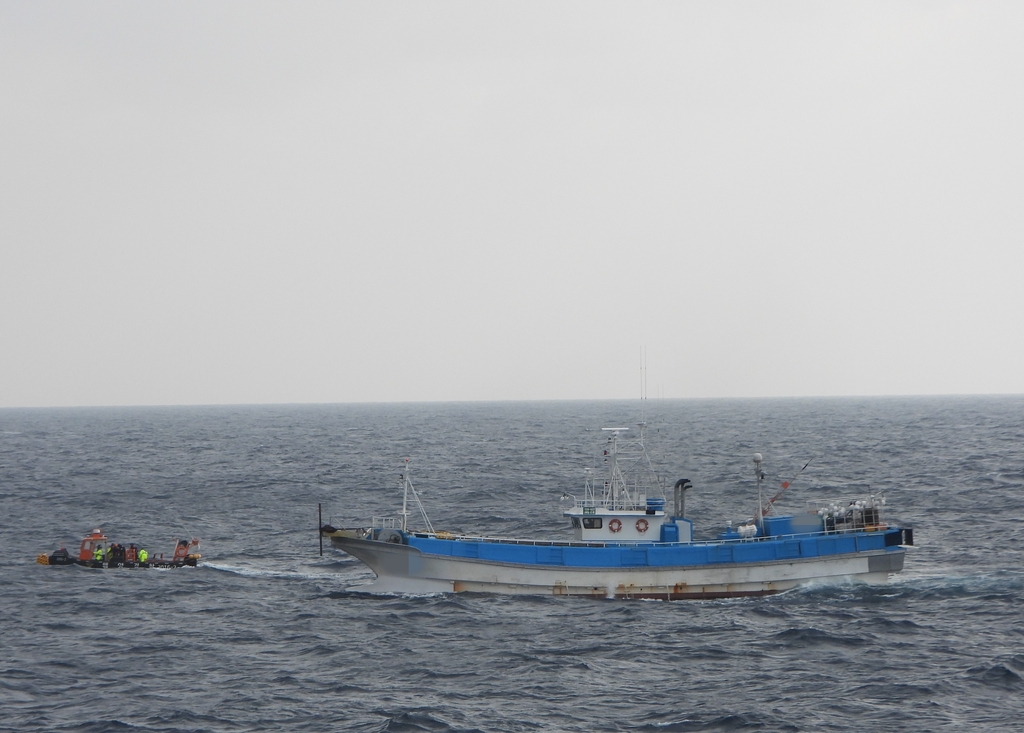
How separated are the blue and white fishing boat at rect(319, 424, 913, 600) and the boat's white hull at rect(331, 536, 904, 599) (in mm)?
46

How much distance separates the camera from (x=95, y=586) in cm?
4772

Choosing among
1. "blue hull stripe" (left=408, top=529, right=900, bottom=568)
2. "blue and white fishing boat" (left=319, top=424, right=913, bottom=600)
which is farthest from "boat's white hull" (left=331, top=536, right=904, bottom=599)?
"blue hull stripe" (left=408, top=529, right=900, bottom=568)

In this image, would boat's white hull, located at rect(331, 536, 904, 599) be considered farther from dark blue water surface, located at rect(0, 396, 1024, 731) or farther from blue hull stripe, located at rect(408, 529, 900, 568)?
dark blue water surface, located at rect(0, 396, 1024, 731)

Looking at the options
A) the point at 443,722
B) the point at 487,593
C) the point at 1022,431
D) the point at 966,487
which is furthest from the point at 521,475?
the point at 1022,431

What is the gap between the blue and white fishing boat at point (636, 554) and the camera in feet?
142

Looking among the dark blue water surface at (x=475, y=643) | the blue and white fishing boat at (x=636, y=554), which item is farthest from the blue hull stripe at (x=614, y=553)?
the dark blue water surface at (x=475, y=643)

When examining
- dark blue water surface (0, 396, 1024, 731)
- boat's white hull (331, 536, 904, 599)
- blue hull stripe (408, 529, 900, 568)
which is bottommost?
dark blue water surface (0, 396, 1024, 731)

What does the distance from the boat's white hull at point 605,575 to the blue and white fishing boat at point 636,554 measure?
0.05 meters

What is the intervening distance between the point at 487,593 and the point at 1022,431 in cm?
15307

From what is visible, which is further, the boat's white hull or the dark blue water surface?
the boat's white hull

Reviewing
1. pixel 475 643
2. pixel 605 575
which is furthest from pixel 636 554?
pixel 475 643

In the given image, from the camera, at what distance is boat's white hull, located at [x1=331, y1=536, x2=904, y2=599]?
43375 mm

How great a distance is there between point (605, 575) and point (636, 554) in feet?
5.63

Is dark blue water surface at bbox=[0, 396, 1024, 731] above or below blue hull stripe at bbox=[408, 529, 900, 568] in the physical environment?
below
